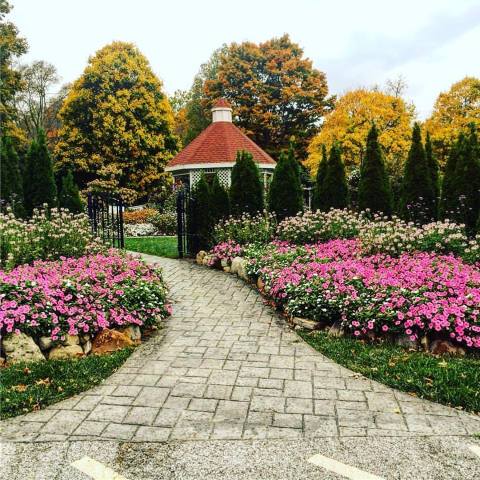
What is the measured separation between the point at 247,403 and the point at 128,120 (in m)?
→ 25.4

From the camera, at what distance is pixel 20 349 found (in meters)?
4.83

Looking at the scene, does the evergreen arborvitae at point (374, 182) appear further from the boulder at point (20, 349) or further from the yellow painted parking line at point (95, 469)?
the yellow painted parking line at point (95, 469)

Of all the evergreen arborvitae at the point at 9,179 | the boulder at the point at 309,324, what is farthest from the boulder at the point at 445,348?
the evergreen arborvitae at the point at 9,179

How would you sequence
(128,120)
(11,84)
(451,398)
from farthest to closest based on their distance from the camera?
(128,120)
(11,84)
(451,398)

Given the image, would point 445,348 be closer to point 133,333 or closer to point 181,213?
point 133,333

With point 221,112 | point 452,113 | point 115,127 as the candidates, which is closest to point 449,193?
point 221,112

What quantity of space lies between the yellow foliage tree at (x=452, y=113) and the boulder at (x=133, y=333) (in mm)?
24293

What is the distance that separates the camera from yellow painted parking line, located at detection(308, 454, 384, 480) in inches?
114

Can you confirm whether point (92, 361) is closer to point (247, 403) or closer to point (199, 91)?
point (247, 403)

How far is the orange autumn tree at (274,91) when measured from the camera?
3128cm

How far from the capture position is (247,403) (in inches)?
155

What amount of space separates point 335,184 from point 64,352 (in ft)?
27.4

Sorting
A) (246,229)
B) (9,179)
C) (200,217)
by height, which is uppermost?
(9,179)

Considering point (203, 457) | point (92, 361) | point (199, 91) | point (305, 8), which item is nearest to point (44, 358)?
point (92, 361)
